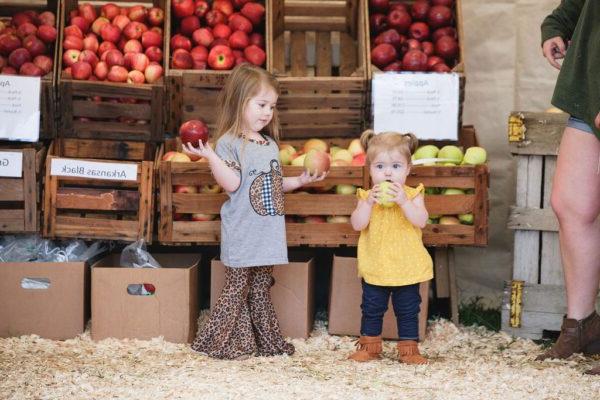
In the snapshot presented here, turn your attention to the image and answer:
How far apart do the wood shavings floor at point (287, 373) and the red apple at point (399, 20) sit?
1.67 meters

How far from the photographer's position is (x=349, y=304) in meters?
4.17

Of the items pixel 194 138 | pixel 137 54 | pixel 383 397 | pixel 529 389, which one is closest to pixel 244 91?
pixel 194 138

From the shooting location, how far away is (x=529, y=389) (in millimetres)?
3305

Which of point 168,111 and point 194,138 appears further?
point 168,111

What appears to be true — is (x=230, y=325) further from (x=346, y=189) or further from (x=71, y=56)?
(x=71, y=56)

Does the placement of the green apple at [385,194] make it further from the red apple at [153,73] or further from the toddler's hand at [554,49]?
the red apple at [153,73]

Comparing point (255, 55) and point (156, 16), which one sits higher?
point (156, 16)

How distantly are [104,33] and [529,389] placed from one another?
2764 millimetres

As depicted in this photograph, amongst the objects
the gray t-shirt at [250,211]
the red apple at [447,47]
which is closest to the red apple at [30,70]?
the gray t-shirt at [250,211]

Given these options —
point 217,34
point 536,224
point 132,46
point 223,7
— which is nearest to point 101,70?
point 132,46

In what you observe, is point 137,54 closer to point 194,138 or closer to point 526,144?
point 194,138

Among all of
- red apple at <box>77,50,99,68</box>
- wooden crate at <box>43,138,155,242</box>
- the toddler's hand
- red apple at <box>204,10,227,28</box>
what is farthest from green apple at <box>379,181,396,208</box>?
red apple at <box>77,50,99,68</box>

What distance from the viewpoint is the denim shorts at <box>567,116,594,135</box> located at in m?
3.45

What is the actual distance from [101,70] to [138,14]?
1.42ft
